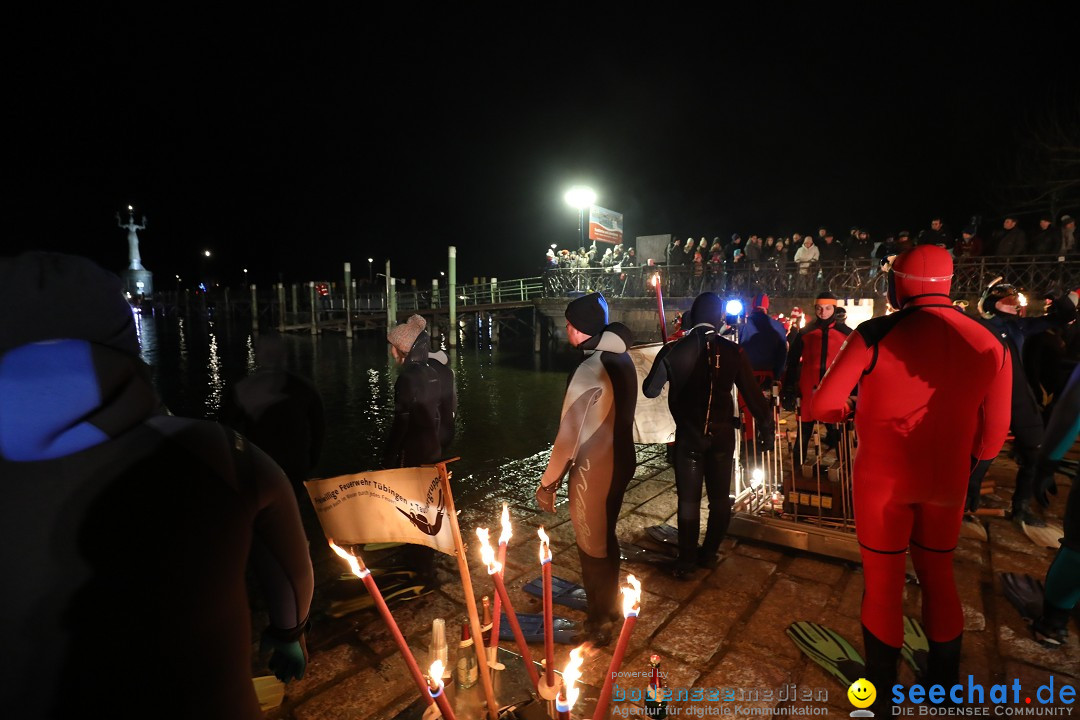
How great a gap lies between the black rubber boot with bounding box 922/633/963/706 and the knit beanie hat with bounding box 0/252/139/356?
343 centimetres

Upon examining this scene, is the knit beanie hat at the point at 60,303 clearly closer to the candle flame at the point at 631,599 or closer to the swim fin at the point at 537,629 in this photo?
the candle flame at the point at 631,599

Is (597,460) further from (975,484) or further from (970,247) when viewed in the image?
(970,247)

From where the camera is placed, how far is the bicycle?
15.4 meters

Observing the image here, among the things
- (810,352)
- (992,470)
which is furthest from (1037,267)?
(810,352)

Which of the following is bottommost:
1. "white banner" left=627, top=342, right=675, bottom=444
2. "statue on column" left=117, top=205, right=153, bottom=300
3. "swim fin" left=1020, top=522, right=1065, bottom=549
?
"swim fin" left=1020, top=522, right=1065, bottom=549

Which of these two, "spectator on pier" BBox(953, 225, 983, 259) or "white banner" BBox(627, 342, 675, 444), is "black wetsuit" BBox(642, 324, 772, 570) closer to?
"white banner" BBox(627, 342, 675, 444)

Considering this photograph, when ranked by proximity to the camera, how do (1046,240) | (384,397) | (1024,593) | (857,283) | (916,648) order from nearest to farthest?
1. (916,648)
2. (1024,593)
3. (1046,240)
4. (384,397)
5. (857,283)

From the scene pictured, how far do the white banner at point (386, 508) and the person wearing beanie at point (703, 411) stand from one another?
6.09 feet

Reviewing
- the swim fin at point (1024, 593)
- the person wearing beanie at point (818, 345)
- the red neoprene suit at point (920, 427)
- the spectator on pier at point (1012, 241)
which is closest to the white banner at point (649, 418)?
the person wearing beanie at point (818, 345)

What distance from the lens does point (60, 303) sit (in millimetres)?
1162

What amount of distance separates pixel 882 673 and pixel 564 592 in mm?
1909

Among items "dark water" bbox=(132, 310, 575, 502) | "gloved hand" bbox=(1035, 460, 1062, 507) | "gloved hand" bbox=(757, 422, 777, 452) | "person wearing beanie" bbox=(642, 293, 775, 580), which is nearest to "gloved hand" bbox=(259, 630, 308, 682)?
"person wearing beanie" bbox=(642, 293, 775, 580)

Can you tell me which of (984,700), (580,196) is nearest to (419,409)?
(984,700)

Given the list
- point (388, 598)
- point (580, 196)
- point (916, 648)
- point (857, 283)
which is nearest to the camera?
point (916, 648)
